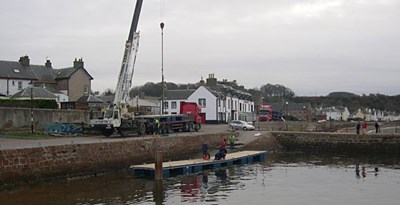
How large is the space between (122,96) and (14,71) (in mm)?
29561

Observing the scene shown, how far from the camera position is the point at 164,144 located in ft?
119

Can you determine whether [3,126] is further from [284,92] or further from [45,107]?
[284,92]

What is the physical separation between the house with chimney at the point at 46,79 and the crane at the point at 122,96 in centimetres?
2233

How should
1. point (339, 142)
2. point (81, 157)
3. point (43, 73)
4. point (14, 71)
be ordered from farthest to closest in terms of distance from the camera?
1. point (43, 73)
2. point (14, 71)
3. point (339, 142)
4. point (81, 157)

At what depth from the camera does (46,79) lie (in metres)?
66.4

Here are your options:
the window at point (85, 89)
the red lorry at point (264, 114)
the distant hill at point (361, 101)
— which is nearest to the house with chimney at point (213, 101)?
the red lorry at point (264, 114)

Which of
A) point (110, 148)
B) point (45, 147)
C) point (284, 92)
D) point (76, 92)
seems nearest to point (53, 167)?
point (45, 147)

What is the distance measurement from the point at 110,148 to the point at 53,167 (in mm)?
4987

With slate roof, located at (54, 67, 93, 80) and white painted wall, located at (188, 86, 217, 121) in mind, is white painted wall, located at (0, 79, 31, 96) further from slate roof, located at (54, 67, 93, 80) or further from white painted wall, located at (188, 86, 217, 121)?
white painted wall, located at (188, 86, 217, 121)

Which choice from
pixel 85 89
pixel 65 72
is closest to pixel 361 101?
pixel 85 89

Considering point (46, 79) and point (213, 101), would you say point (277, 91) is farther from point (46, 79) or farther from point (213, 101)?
point (46, 79)

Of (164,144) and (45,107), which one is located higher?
(45,107)

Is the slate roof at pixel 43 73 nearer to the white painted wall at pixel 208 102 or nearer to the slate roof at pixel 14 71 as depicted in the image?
the slate roof at pixel 14 71

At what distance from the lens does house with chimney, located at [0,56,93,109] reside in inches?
2392
